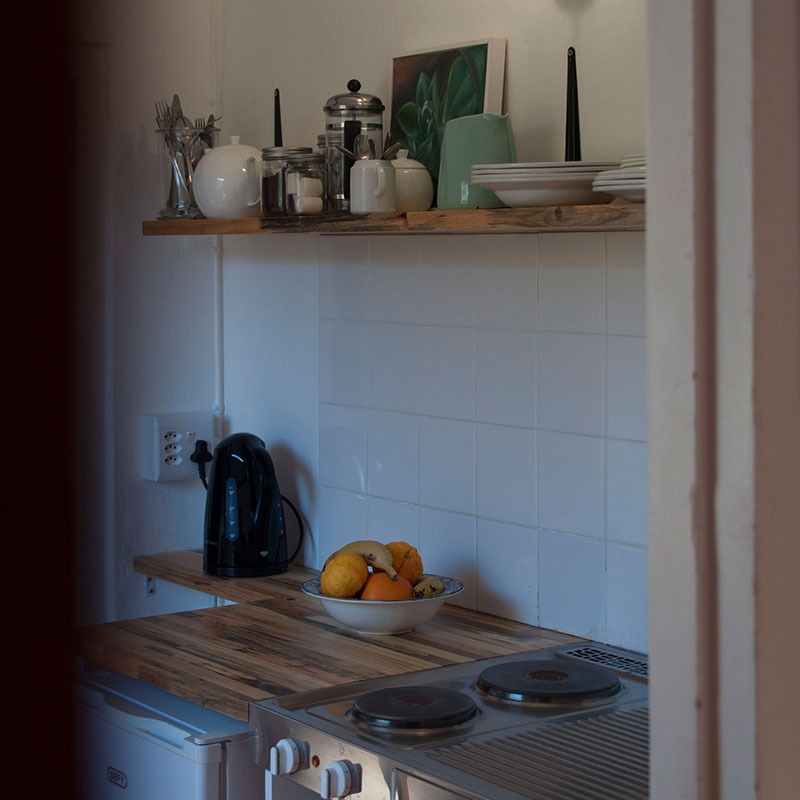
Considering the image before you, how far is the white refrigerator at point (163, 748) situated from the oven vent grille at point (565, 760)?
387mm

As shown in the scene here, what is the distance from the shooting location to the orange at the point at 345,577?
75.5 inches

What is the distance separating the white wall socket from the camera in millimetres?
2553

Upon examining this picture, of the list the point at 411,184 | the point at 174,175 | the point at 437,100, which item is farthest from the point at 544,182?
the point at 174,175

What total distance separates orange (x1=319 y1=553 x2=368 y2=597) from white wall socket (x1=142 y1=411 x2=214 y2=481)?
74 cm

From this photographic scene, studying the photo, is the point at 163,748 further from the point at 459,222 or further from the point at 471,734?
the point at 459,222

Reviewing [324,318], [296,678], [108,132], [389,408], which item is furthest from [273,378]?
[296,678]

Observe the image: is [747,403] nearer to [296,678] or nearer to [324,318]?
[296,678]

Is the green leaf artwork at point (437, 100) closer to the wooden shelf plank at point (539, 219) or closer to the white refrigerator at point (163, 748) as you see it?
the wooden shelf plank at point (539, 219)

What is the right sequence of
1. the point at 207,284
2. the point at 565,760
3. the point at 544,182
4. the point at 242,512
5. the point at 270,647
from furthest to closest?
the point at 207,284, the point at 242,512, the point at 270,647, the point at 544,182, the point at 565,760

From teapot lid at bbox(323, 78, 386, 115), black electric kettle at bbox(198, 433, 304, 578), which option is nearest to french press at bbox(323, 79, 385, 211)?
teapot lid at bbox(323, 78, 386, 115)

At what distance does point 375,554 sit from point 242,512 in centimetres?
47

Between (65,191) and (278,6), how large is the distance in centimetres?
247

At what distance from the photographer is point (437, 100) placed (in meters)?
2.06

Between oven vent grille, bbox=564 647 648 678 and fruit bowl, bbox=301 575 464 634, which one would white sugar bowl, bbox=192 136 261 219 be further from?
oven vent grille, bbox=564 647 648 678
